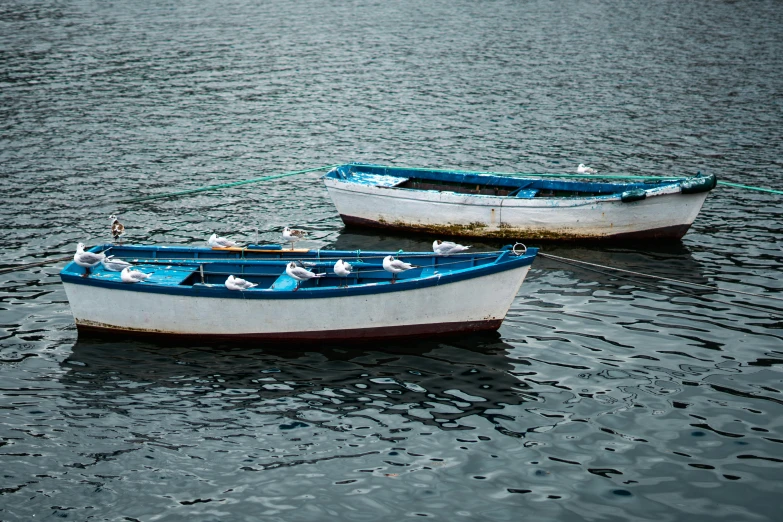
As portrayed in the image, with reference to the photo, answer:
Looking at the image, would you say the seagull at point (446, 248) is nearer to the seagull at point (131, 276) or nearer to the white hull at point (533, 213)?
the white hull at point (533, 213)

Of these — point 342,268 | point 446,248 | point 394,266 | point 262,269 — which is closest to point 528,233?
point 446,248

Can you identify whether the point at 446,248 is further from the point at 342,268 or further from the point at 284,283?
the point at 284,283

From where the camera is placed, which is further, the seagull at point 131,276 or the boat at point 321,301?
the seagull at point 131,276

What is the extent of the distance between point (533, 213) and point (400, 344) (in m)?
7.20

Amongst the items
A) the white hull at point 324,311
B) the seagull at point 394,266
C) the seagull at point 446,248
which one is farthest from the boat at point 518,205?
the seagull at point 394,266

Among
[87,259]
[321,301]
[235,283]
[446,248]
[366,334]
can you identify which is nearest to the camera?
[235,283]

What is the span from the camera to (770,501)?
13.1m

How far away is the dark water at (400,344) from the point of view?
13789mm

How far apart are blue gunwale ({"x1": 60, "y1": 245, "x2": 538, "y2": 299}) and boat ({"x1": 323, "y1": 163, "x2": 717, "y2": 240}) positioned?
5.09 m

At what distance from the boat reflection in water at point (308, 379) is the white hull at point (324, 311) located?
Result: 36 cm

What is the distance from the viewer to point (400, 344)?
60.5 ft

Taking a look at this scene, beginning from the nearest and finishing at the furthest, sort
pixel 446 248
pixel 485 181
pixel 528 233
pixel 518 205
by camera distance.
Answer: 1. pixel 446 248
2. pixel 518 205
3. pixel 528 233
4. pixel 485 181

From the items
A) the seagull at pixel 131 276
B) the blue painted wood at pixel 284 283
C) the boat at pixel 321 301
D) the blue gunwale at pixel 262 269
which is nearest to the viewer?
the blue gunwale at pixel 262 269

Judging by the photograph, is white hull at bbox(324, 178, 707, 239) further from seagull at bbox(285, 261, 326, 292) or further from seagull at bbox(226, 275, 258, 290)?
seagull at bbox(226, 275, 258, 290)
